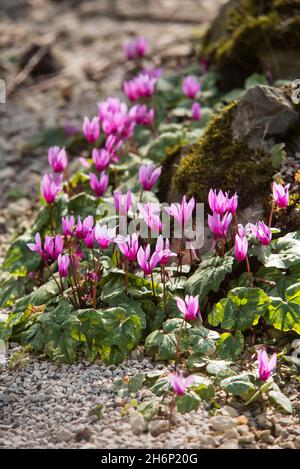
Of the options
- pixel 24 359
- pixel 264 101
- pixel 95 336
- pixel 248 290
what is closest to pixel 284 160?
pixel 264 101

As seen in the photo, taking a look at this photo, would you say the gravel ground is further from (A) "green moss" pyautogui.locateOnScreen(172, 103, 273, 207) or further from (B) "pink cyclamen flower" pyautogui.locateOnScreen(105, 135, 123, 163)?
(B) "pink cyclamen flower" pyautogui.locateOnScreen(105, 135, 123, 163)

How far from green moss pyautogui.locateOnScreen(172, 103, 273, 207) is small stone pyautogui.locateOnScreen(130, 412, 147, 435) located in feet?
5.73

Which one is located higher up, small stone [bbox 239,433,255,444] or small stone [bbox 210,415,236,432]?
small stone [bbox 210,415,236,432]

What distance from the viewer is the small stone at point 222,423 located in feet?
11.8

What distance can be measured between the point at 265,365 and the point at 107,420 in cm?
78

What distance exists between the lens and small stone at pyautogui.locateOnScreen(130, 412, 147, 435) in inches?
143

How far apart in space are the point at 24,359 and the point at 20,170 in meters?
3.36

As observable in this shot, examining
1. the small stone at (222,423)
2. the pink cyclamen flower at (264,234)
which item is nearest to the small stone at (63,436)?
the small stone at (222,423)

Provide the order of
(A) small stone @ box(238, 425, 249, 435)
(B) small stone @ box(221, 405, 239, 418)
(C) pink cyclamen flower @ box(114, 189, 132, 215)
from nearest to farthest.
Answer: (A) small stone @ box(238, 425, 249, 435) → (B) small stone @ box(221, 405, 239, 418) → (C) pink cyclamen flower @ box(114, 189, 132, 215)

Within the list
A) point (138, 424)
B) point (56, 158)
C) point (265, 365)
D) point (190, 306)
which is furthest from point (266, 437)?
point (56, 158)

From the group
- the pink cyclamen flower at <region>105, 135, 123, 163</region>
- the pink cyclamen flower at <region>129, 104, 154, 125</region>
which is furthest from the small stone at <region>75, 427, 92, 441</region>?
the pink cyclamen flower at <region>129, 104, 154, 125</region>

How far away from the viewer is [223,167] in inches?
202

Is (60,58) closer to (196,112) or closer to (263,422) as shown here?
(196,112)

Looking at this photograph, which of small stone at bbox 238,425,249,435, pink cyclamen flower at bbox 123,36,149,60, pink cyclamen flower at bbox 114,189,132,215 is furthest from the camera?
pink cyclamen flower at bbox 123,36,149,60
